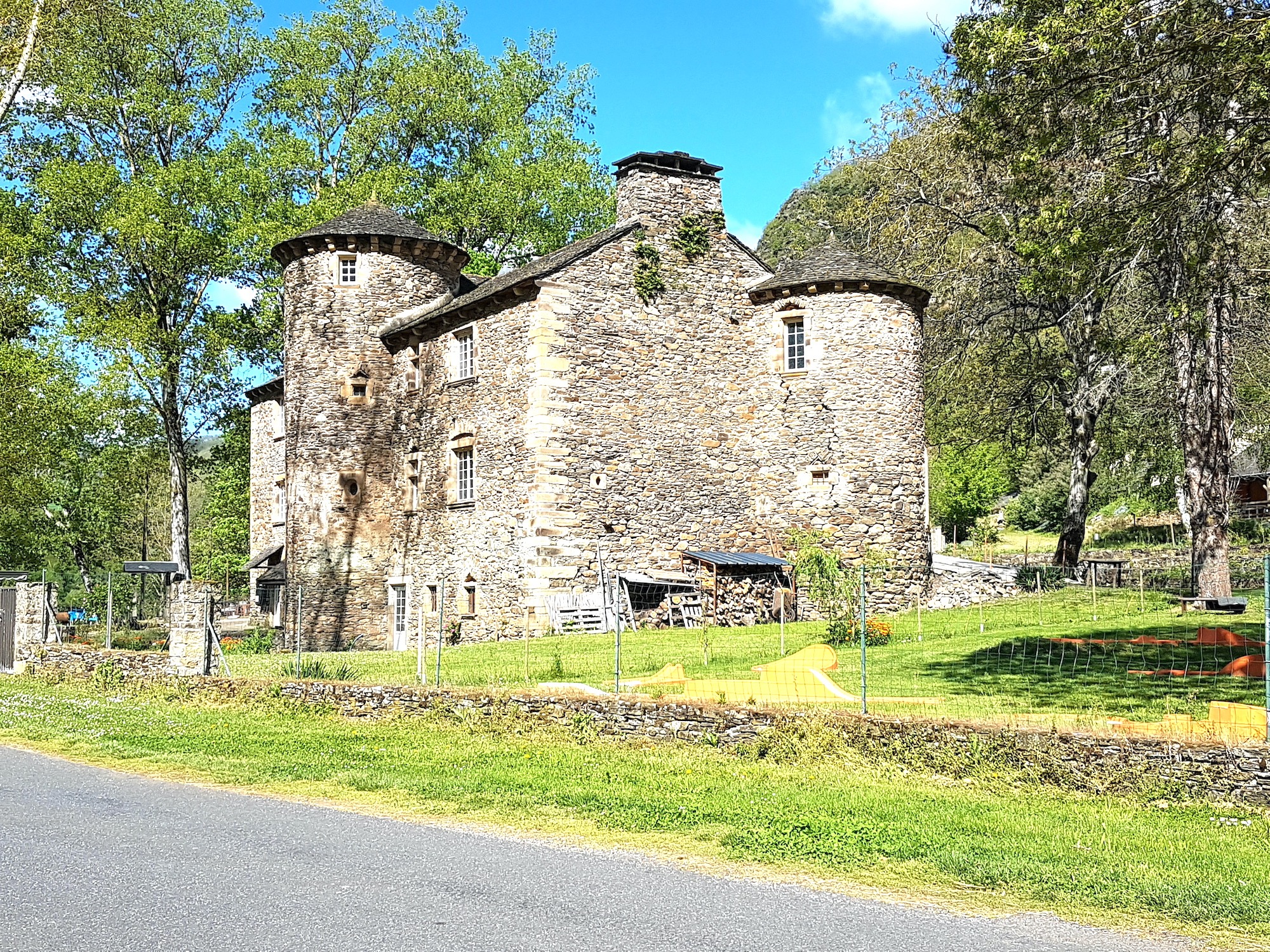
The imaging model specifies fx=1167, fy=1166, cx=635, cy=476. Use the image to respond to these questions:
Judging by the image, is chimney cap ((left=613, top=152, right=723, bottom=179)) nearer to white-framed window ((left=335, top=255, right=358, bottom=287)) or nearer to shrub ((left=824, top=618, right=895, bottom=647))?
white-framed window ((left=335, top=255, right=358, bottom=287))

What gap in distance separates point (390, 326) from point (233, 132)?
44.0 ft

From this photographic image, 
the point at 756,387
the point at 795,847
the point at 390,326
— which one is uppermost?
the point at 390,326

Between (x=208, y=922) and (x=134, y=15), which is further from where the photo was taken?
(x=134, y=15)

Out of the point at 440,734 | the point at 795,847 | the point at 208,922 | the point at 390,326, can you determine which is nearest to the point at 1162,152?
the point at 795,847

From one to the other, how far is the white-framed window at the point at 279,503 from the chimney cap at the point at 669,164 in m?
17.4

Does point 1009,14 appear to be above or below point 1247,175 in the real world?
above

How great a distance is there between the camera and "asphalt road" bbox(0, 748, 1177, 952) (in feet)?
20.7

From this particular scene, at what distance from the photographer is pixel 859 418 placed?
28.7 m

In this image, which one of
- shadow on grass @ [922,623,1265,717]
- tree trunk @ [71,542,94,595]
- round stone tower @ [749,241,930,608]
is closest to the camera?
shadow on grass @ [922,623,1265,717]

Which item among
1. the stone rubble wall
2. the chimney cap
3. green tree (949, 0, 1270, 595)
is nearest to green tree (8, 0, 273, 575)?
the chimney cap

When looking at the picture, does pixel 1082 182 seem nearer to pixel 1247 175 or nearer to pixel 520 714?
pixel 1247 175

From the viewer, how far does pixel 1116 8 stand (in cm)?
1268

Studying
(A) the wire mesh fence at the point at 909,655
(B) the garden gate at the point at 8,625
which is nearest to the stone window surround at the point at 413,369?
(A) the wire mesh fence at the point at 909,655

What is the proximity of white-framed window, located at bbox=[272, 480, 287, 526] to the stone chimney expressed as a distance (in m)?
16.8
